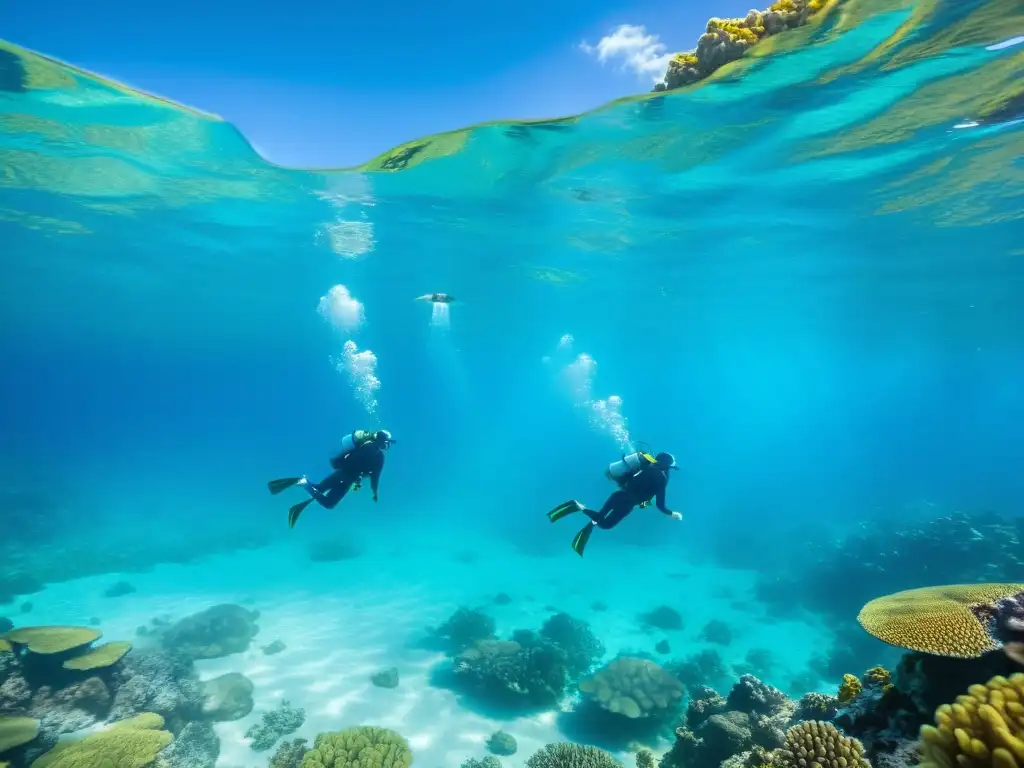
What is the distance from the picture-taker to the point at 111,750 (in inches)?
255

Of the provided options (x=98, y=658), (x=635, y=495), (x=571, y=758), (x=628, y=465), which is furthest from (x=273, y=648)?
(x=628, y=465)

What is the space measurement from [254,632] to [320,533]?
17972 millimetres

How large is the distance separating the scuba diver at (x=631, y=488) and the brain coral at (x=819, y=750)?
13.6ft

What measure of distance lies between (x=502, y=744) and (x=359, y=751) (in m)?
3.47

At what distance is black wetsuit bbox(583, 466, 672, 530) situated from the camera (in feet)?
28.5

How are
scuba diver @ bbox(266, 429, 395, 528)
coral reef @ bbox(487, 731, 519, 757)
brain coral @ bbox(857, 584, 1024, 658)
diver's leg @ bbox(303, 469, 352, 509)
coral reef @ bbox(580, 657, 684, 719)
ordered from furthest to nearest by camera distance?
coral reef @ bbox(580, 657, 684, 719) < diver's leg @ bbox(303, 469, 352, 509) < scuba diver @ bbox(266, 429, 395, 528) < coral reef @ bbox(487, 731, 519, 757) < brain coral @ bbox(857, 584, 1024, 658)

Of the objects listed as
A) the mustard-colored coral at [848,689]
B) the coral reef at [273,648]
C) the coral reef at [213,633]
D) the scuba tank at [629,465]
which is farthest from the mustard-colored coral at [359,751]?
the coral reef at [213,633]

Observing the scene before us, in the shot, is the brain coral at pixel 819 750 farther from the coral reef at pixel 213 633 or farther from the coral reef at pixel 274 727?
the coral reef at pixel 213 633

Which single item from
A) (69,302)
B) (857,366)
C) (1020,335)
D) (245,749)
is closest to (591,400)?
(857,366)

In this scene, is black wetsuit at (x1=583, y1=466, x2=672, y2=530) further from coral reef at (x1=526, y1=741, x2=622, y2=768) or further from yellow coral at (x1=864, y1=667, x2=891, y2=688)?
yellow coral at (x1=864, y1=667, x2=891, y2=688)

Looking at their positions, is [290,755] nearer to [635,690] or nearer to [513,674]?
[513,674]

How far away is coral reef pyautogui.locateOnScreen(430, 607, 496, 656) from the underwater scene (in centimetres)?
10

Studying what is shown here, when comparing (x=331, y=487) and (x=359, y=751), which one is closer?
(x=359, y=751)

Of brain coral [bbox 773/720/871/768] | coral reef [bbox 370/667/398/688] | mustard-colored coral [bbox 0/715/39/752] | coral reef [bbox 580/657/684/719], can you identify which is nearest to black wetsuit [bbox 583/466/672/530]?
coral reef [bbox 580/657/684/719]
